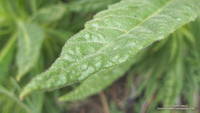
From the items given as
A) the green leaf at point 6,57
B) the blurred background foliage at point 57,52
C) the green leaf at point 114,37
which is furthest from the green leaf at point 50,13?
the green leaf at point 114,37

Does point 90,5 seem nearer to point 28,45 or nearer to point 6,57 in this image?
point 28,45

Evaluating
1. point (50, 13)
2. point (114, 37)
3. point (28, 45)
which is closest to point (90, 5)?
point (50, 13)

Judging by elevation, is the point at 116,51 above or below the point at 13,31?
above

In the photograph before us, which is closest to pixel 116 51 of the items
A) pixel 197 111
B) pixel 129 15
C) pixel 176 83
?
pixel 129 15

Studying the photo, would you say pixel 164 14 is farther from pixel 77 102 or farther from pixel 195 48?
pixel 77 102

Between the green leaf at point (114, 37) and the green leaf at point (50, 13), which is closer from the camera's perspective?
the green leaf at point (114, 37)

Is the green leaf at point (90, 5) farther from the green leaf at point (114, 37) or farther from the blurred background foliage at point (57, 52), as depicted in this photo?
the green leaf at point (114, 37)

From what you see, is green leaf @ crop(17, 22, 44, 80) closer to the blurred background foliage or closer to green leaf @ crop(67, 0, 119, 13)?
the blurred background foliage

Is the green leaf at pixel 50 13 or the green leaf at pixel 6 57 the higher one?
the green leaf at pixel 50 13
